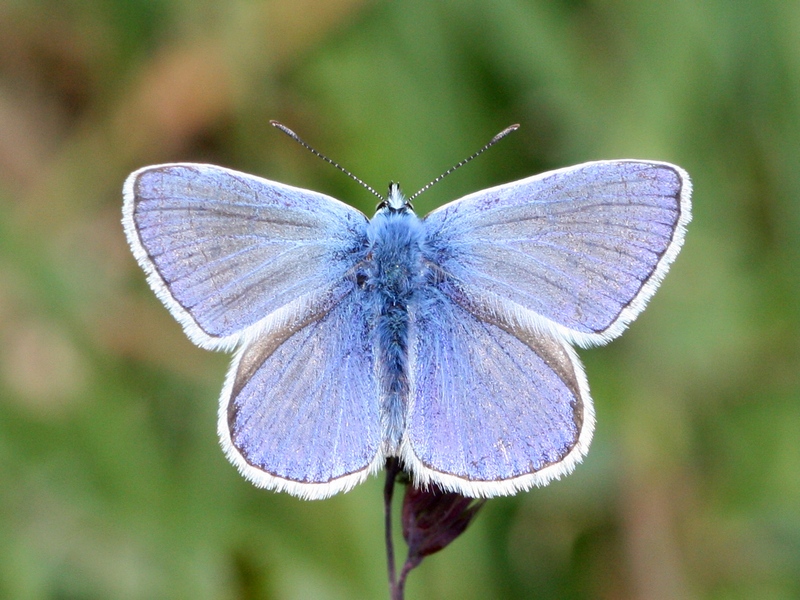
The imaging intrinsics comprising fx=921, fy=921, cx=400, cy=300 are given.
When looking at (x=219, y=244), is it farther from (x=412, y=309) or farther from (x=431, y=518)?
(x=431, y=518)

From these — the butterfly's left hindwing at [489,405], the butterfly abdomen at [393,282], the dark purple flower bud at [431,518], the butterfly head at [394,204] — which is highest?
the butterfly head at [394,204]

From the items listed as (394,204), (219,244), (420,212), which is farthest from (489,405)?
(420,212)

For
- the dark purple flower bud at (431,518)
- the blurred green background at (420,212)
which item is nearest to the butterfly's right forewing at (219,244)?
the dark purple flower bud at (431,518)

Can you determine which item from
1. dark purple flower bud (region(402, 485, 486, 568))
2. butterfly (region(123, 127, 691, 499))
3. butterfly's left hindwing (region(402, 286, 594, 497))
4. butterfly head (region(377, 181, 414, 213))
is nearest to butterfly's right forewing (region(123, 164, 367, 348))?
butterfly (region(123, 127, 691, 499))

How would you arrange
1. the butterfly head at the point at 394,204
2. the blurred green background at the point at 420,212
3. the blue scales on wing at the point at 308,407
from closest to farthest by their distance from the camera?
the blue scales on wing at the point at 308,407 → the butterfly head at the point at 394,204 → the blurred green background at the point at 420,212

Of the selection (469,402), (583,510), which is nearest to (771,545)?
(583,510)

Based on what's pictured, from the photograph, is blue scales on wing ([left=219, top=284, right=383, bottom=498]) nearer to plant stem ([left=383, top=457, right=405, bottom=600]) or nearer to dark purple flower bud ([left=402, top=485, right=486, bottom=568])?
plant stem ([left=383, top=457, right=405, bottom=600])

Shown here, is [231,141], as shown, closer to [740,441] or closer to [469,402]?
[469,402]

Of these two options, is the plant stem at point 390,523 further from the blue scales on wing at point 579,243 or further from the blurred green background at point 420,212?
the blurred green background at point 420,212
